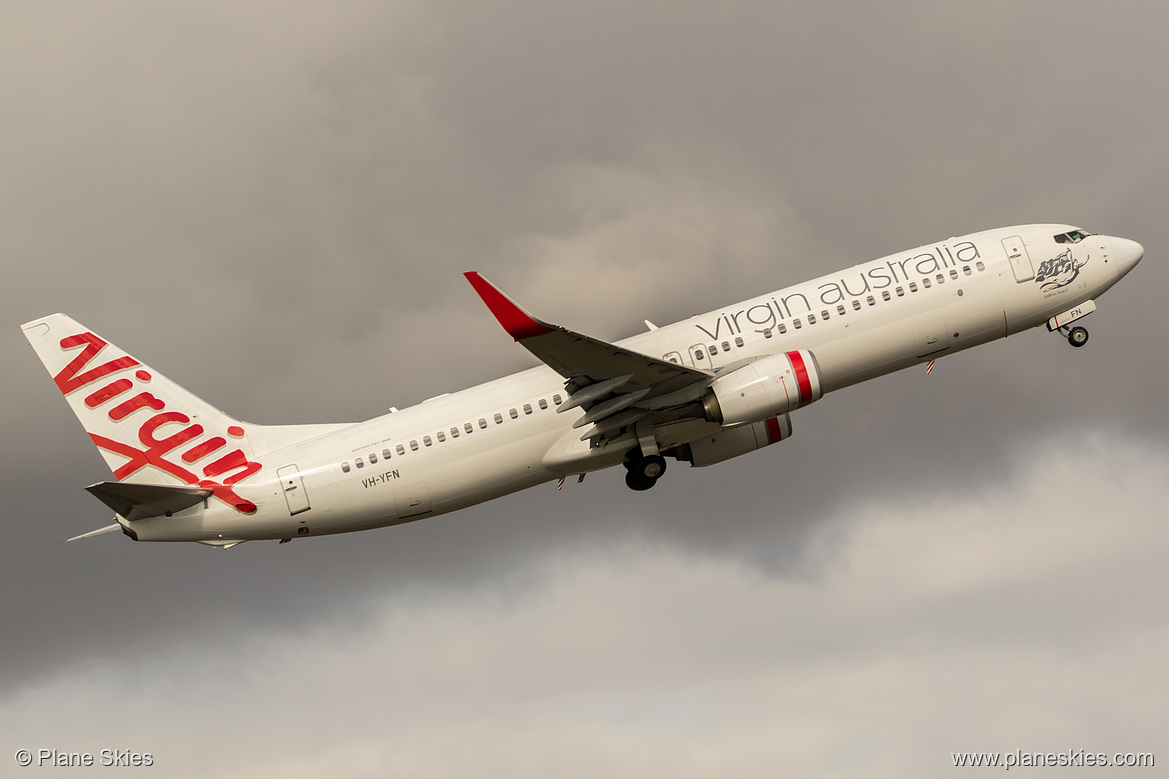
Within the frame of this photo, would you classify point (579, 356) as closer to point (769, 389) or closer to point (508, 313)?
point (508, 313)

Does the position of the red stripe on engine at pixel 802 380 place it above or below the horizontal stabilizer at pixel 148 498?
below

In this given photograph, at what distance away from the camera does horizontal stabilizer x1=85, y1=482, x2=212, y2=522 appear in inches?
1459

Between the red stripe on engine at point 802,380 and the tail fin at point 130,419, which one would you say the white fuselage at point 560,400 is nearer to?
the tail fin at point 130,419

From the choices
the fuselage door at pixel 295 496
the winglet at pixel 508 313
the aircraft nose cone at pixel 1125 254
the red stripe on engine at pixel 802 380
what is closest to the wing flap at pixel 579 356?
the winglet at pixel 508 313

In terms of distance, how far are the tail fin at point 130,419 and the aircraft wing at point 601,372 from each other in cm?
1249

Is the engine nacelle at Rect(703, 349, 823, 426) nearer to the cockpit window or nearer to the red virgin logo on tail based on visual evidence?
the cockpit window

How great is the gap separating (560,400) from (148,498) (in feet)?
49.2

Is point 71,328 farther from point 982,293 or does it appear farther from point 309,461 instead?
point 982,293

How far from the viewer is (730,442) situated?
4491cm

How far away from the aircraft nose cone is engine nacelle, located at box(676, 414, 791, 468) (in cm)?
1472

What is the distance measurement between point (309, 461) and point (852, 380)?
67.9 feet

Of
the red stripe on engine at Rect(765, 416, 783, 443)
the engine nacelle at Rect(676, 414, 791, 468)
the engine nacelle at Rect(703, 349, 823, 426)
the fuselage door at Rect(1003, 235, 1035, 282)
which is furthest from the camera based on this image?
the red stripe on engine at Rect(765, 416, 783, 443)

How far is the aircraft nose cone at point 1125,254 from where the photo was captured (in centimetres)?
4422

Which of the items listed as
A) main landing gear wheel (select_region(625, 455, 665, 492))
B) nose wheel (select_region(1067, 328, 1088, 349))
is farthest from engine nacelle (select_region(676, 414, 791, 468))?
nose wheel (select_region(1067, 328, 1088, 349))
